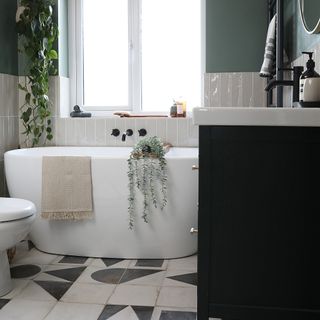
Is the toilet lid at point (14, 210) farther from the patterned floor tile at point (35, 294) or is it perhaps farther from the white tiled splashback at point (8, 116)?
the white tiled splashback at point (8, 116)

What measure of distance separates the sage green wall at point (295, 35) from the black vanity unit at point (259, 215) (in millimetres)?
984

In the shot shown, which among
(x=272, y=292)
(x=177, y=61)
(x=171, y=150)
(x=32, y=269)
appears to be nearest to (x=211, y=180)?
(x=272, y=292)

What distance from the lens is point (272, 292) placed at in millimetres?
1501

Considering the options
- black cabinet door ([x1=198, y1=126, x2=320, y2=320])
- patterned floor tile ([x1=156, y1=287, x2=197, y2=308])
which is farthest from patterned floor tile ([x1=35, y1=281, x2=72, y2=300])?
black cabinet door ([x1=198, y1=126, x2=320, y2=320])

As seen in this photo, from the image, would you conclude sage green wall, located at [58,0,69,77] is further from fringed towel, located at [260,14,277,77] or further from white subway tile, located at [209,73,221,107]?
fringed towel, located at [260,14,277,77]

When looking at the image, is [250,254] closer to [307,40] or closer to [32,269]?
[307,40]

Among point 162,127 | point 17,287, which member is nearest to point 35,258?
point 17,287

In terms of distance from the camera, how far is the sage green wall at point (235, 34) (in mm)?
3582

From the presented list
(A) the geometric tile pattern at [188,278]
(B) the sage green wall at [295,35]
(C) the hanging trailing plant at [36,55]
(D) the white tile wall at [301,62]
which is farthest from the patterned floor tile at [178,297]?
(C) the hanging trailing plant at [36,55]

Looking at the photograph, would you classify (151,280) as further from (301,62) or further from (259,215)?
(301,62)

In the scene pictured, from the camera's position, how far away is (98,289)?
2.36 meters

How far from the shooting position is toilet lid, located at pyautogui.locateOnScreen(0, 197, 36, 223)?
85.7 inches

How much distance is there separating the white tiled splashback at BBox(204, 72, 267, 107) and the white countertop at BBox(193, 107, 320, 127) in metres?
2.24

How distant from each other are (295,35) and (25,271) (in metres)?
2.07
